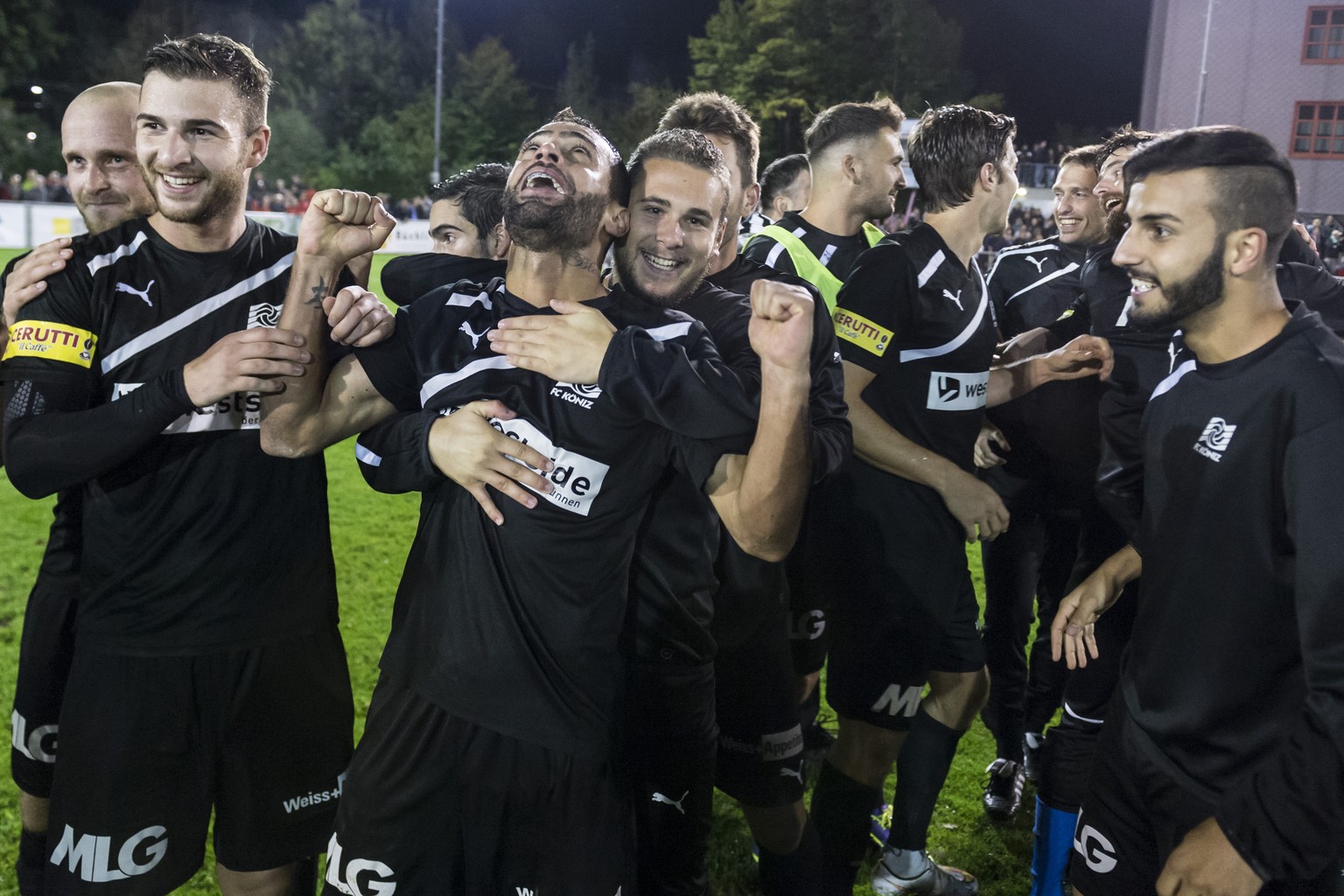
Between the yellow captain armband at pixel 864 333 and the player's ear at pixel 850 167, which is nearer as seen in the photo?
the yellow captain armband at pixel 864 333

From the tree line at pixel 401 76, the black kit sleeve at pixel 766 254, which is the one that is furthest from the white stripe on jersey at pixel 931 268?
the tree line at pixel 401 76

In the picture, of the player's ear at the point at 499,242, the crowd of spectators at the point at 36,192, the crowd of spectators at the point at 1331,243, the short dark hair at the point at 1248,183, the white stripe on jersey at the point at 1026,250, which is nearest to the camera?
the short dark hair at the point at 1248,183

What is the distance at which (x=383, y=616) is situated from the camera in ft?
18.4

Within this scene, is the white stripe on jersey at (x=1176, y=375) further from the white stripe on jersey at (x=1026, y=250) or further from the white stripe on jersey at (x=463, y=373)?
the white stripe on jersey at (x=1026, y=250)

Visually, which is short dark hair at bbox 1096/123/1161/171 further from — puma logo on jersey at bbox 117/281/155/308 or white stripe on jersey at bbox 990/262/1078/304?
puma logo on jersey at bbox 117/281/155/308

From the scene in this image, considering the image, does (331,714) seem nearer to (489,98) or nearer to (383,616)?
(383,616)

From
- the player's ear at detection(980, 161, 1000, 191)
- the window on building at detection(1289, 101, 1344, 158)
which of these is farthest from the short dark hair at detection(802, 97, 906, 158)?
the window on building at detection(1289, 101, 1344, 158)

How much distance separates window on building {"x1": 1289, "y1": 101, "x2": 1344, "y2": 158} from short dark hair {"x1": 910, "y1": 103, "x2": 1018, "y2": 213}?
29466mm

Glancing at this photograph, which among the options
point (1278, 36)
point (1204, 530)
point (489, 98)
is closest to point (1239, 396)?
point (1204, 530)

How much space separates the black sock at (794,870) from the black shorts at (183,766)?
131cm

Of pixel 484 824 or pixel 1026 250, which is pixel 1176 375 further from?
pixel 1026 250

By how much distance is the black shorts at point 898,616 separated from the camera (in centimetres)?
333

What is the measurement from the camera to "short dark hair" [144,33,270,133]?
2533 mm

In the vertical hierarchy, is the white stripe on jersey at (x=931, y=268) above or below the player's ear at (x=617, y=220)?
below
